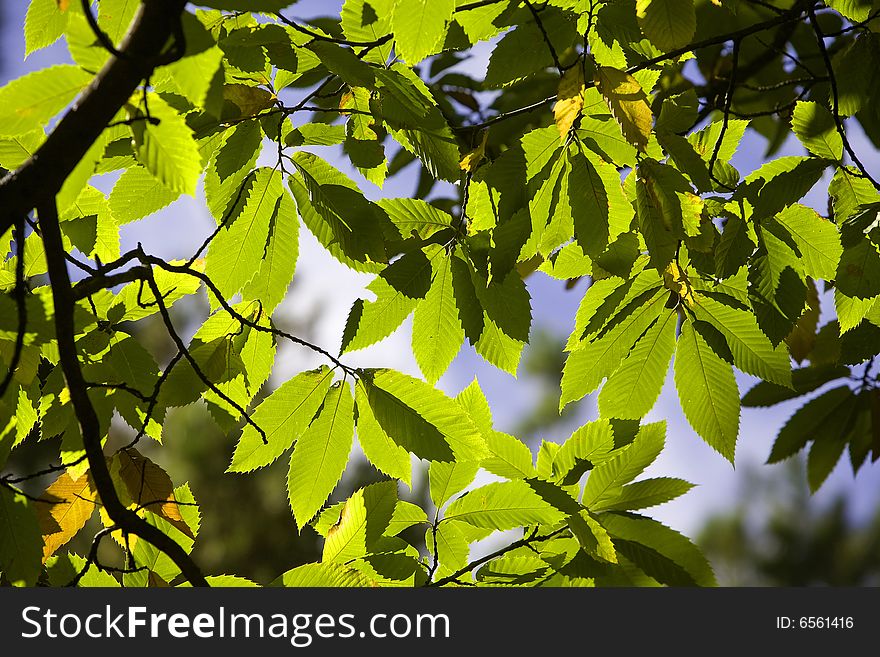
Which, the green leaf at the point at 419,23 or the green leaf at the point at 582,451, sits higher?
the green leaf at the point at 419,23

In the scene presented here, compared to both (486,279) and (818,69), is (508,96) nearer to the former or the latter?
(818,69)

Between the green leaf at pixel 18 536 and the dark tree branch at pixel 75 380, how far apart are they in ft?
0.23

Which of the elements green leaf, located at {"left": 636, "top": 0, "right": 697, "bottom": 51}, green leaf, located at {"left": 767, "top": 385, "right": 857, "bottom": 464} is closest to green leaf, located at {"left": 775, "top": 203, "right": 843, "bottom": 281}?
green leaf, located at {"left": 636, "top": 0, "right": 697, "bottom": 51}

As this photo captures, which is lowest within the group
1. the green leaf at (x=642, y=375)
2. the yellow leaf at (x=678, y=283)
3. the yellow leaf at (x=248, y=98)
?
the green leaf at (x=642, y=375)

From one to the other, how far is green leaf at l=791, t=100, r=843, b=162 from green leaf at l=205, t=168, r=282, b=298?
0.69 metres

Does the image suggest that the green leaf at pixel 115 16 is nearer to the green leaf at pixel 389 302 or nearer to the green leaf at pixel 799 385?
the green leaf at pixel 389 302

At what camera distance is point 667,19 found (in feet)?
2.74

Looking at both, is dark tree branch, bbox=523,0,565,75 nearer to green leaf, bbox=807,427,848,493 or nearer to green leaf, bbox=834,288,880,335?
green leaf, bbox=834,288,880,335

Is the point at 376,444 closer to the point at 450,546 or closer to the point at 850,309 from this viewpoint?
the point at 450,546

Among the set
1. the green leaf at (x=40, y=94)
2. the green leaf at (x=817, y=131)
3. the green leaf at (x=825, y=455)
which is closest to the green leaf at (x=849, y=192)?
the green leaf at (x=817, y=131)

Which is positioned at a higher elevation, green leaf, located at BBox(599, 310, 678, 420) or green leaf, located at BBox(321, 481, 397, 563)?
green leaf, located at BBox(599, 310, 678, 420)

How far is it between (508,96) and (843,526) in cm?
1381

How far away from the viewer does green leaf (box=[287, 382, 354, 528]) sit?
899mm

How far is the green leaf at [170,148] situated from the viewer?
56cm
